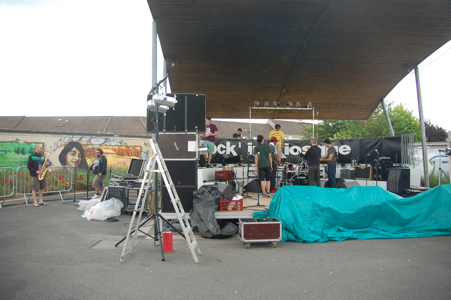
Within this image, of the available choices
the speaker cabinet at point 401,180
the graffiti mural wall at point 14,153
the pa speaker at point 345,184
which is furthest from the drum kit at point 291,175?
the graffiti mural wall at point 14,153

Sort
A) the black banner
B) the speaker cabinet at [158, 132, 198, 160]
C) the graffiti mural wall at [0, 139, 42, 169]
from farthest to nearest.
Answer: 1. the graffiti mural wall at [0, 139, 42, 169]
2. the black banner
3. the speaker cabinet at [158, 132, 198, 160]

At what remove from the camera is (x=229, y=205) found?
6516mm

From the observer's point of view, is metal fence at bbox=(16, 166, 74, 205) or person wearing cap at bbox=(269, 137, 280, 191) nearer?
person wearing cap at bbox=(269, 137, 280, 191)

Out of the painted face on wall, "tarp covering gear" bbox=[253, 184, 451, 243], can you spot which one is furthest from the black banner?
the painted face on wall

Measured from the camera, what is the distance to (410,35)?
1038 cm

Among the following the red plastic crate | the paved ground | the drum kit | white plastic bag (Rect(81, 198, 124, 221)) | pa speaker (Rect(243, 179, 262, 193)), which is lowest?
the paved ground

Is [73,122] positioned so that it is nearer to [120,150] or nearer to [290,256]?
[120,150]

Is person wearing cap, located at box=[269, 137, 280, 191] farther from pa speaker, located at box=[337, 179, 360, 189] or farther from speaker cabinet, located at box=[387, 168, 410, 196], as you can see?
speaker cabinet, located at box=[387, 168, 410, 196]

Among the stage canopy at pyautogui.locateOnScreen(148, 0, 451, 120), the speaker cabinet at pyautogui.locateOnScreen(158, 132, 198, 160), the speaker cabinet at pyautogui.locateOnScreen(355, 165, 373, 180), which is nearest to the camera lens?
the speaker cabinet at pyautogui.locateOnScreen(158, 132, 198, 160)

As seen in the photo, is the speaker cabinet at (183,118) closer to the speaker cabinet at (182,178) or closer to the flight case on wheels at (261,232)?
the speaker cabinet at (182,178)

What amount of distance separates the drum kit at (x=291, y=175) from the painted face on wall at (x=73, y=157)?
10479 millimetres

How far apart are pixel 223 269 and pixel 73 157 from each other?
43.9ft

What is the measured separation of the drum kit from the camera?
10667mm

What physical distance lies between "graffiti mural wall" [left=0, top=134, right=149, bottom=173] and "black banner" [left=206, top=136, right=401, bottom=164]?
6.87 meters
